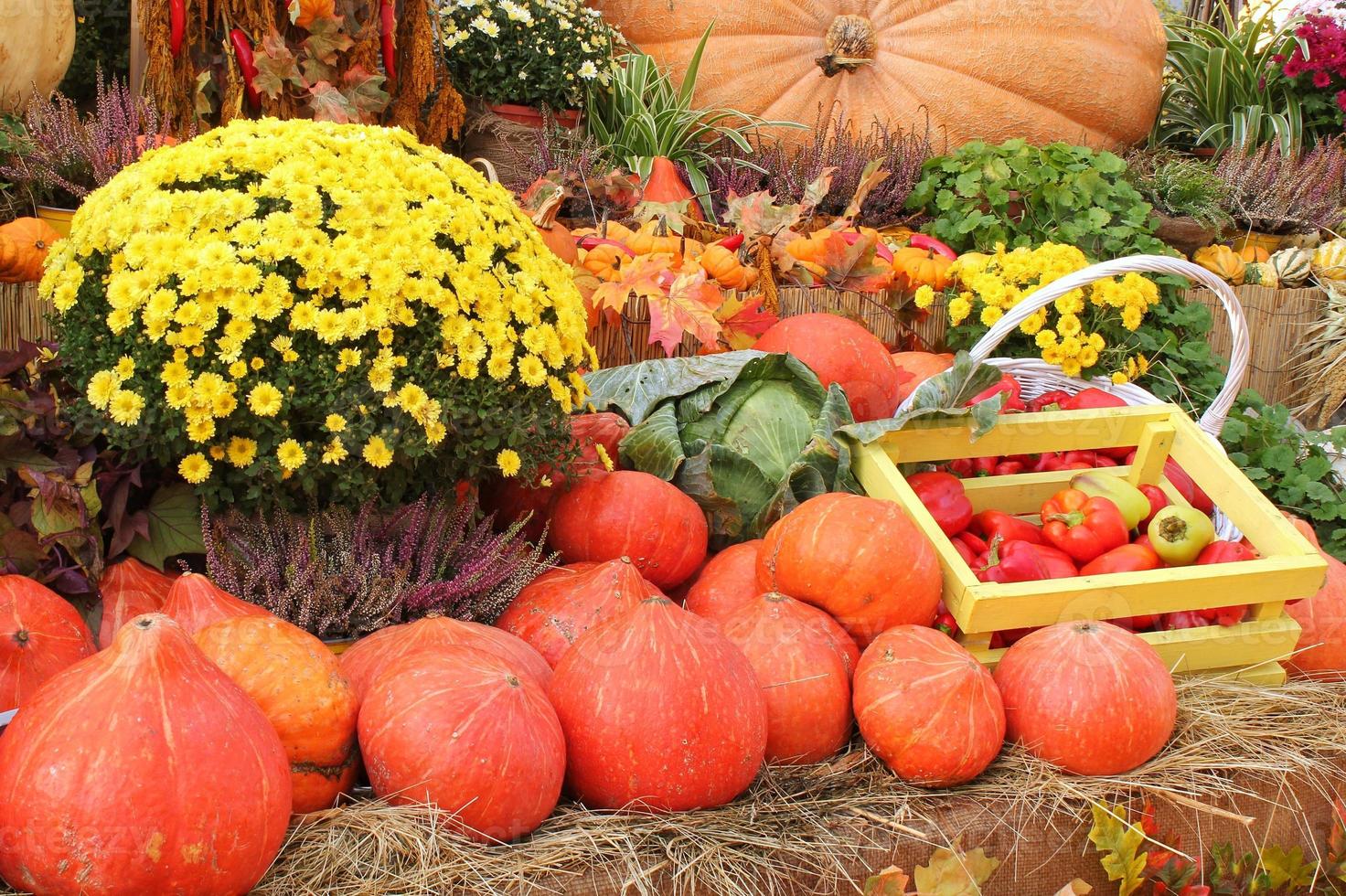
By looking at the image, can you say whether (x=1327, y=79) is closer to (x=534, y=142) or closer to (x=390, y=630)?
(x=534, y=142)

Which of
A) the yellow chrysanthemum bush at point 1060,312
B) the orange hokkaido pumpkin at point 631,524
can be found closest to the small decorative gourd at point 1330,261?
the yellow chrysanthemum bush at point 1060,312

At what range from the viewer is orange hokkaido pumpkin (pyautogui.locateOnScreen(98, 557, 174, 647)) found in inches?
82.9

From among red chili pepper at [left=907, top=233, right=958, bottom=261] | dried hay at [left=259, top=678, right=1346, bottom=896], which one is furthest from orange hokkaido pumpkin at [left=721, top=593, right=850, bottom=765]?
red chili pepper at [left=907, top=233, right=958, bottom=261]

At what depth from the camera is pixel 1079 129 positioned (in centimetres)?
623

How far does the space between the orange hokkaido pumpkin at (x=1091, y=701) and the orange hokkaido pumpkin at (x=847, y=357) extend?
1143 millimetres

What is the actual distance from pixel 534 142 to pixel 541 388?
2804mm

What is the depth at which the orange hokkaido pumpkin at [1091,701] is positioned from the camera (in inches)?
82.8

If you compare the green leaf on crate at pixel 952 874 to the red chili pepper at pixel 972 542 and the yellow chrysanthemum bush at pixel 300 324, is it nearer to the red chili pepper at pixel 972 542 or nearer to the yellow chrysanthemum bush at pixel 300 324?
the red chili pepper at pixel 972 542

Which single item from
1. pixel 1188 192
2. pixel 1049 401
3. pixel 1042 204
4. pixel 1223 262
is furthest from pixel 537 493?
pixel 1188 192

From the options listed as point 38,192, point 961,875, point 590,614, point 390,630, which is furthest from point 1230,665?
point 38,192

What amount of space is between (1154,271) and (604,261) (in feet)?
5.33

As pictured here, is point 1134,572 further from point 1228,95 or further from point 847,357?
point 1228,95

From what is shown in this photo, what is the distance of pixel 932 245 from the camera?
15.4ft

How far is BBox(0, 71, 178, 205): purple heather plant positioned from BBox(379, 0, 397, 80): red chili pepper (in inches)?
35.0
